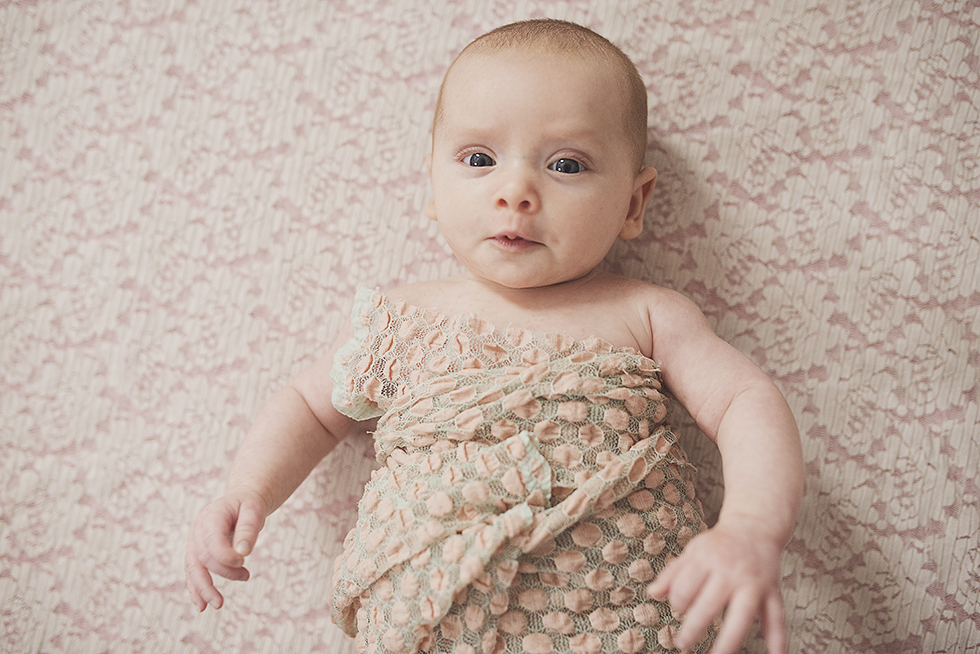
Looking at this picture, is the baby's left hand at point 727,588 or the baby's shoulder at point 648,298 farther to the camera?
the baby's shoulder at point 648,298

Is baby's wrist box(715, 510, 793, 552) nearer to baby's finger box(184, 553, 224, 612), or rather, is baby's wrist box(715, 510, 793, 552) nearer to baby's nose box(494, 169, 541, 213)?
baby's nose box(494, 169, 541, 213)

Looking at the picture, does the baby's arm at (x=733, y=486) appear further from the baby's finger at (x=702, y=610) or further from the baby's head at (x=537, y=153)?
the baby's head at (x=537, y=153)

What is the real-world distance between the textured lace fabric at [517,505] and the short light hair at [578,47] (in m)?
0.29

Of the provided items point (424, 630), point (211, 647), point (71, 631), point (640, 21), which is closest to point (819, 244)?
point (640, 21)

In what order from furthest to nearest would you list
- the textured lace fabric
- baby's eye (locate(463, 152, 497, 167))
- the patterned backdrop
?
1. the patterned backdrop
2. baby's eye (locate(463, 152, 497, 167))
3. the textured lace fabric

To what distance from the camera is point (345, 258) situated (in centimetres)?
103

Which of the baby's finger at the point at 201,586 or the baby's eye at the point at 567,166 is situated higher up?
the baby's eye at the point at 567,166

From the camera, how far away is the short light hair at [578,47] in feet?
2.63

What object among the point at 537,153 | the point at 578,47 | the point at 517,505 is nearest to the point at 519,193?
the point at 537,153

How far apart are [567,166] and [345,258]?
0.41m

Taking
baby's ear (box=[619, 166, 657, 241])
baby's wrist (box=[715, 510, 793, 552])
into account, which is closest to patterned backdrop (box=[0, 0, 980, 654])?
baby's ear (box=[619, 166, 657, 241])

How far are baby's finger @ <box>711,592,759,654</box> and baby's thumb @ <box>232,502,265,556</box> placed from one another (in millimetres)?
504

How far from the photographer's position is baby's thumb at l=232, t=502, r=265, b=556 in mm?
738

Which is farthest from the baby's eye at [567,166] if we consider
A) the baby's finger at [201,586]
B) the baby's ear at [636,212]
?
the baby's finger at [201,586]
